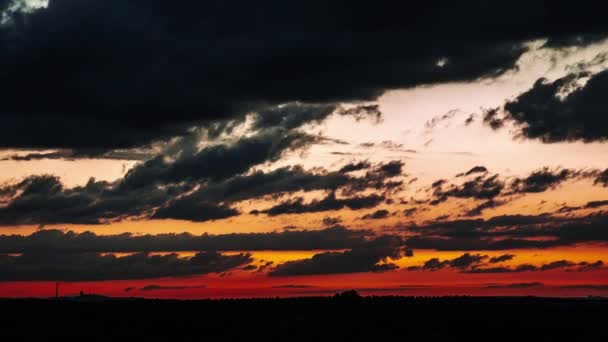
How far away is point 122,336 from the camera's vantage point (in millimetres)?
171000

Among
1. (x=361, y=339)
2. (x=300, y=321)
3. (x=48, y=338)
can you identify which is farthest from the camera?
(x=300, y=321)

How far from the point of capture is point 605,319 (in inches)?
7451

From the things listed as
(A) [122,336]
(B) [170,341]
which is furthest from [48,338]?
(B) [170,341]

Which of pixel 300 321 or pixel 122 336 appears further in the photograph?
pixel 300 321

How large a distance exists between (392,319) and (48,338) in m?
64.9

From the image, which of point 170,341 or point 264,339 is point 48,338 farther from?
point 264,339

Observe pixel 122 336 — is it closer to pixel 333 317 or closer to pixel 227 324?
pixel 227 324

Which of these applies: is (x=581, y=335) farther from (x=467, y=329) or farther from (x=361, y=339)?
(x=361, y=339)

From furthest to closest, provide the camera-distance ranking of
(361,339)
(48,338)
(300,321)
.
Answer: (300,321) → (48,338) → (361,339)

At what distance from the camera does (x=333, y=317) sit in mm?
192000

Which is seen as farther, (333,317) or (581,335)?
(333,317)

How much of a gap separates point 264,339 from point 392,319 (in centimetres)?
3419

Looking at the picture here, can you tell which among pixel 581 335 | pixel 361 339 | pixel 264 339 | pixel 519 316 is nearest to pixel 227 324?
pixel 264 339

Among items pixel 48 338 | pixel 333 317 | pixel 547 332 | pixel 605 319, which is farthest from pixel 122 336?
pixel 605 319
